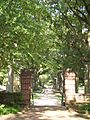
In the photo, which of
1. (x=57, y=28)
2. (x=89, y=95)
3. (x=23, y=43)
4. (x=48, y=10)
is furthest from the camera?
(x=57, y=28)

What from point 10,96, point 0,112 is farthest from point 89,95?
point 0,112

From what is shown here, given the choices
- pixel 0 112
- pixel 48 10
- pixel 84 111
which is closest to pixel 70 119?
pixel 84 111

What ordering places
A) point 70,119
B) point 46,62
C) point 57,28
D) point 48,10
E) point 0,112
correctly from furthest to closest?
point 57,28 < point 48,10 < point 46,62 < point 0,112 < point 70,119

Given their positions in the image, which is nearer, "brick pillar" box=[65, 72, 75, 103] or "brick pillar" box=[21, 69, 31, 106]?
"brick pillar" box=[65, 72, 75, 103]

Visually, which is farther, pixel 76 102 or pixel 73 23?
pixel 73 23

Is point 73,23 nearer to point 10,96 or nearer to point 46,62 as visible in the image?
point 46,62

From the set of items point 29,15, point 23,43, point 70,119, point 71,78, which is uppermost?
point 29,15

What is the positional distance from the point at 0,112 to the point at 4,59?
177 inches

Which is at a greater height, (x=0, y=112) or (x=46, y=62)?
(x=46, y=62)

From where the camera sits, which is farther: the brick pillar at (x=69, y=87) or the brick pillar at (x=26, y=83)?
the brick pillar at (x=26, y=83)

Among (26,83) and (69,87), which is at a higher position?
(26,83)

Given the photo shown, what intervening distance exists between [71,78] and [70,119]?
6.74 metres

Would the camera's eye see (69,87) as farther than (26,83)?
No

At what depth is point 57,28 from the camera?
28531mm
